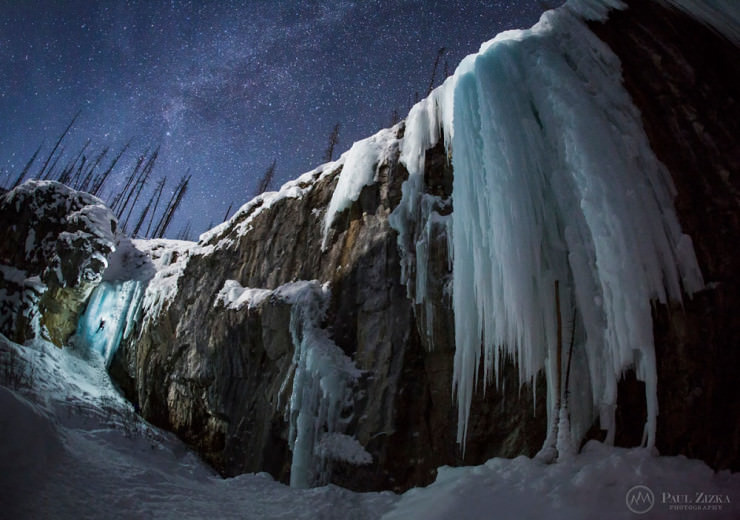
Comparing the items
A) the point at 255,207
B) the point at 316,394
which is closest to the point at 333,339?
the point at 316,394

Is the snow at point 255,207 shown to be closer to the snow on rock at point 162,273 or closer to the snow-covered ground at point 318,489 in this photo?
the snow on rock at point 162,273

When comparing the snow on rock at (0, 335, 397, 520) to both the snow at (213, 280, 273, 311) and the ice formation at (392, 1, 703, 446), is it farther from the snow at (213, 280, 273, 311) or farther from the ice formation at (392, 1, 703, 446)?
the snow at (213, 280, 273, 311)

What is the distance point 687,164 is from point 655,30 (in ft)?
7.45

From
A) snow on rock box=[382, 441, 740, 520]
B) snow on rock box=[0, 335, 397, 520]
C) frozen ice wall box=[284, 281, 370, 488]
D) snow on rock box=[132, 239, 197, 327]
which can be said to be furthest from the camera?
snow on rock box=[132, 239, 197, 327]

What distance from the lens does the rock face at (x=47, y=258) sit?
1262cm

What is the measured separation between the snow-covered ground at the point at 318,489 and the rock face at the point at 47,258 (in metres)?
8.36

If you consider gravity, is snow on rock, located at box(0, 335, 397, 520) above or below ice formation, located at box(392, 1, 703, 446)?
below

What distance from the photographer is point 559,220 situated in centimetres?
531

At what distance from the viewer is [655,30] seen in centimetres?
542

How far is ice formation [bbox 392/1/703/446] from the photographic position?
4449mm

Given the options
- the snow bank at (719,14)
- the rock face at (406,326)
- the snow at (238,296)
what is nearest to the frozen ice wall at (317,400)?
the rock face at (406,326)

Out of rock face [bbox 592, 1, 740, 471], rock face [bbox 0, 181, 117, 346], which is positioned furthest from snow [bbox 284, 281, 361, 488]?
rock face [bbox 0, 181, 117, 346]

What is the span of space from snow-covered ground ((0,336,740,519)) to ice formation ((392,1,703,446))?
1.91ft

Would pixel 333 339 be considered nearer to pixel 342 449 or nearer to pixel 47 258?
pixel 342 449
